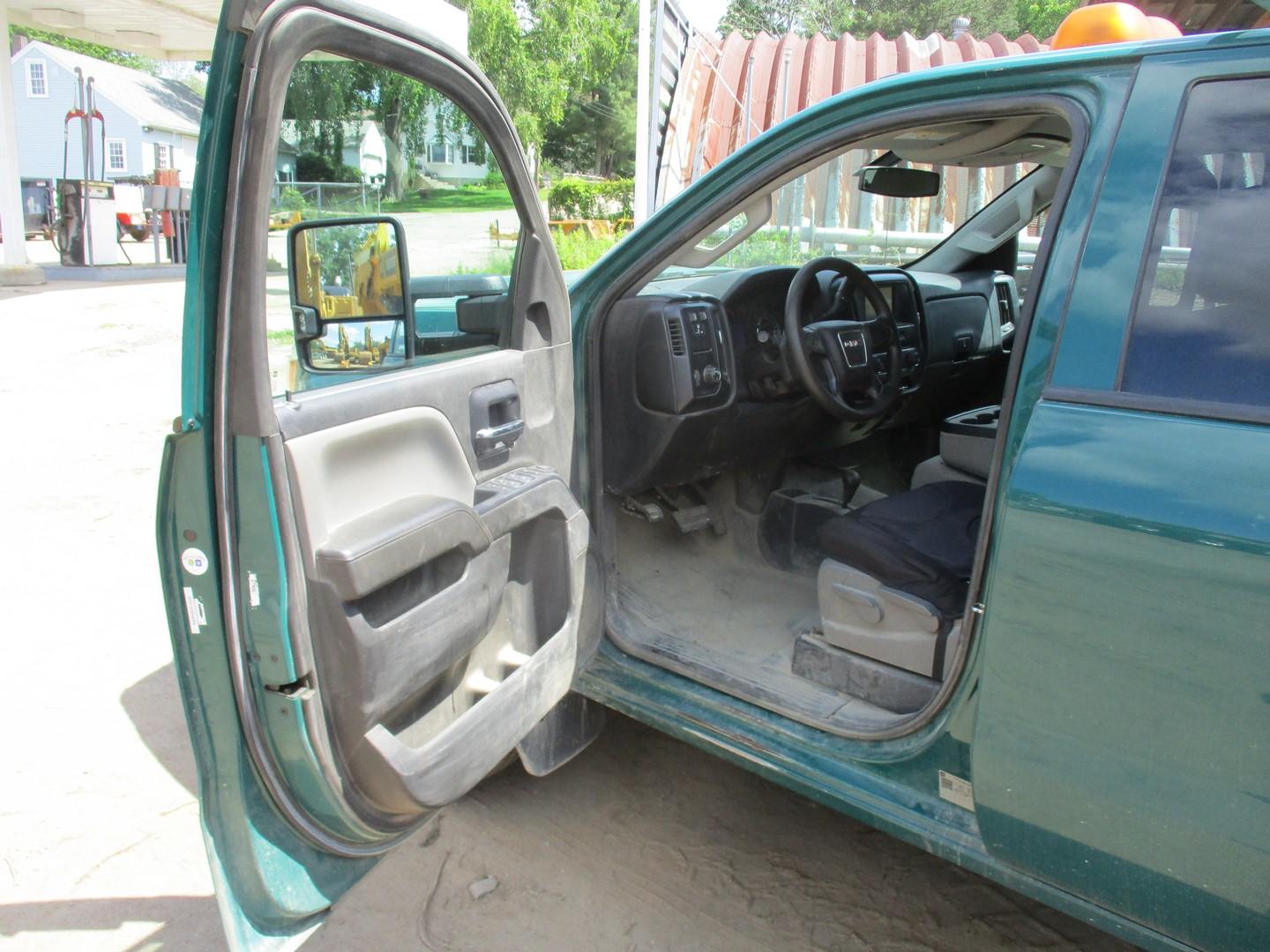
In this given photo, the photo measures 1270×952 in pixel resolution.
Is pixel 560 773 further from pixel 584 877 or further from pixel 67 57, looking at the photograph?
pixel 67 57

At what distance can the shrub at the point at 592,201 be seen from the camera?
19694mm

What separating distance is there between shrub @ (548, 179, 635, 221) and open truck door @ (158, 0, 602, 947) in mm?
17077

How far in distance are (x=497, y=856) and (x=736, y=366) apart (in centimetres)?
157

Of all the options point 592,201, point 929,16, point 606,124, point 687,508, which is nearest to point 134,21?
point 592,201

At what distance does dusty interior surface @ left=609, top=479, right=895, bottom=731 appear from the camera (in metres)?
2.38

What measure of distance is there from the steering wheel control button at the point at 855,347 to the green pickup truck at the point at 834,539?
0.79m

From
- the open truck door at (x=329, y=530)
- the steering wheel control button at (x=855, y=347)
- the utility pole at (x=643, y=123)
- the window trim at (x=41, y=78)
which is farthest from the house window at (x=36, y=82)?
the open truck door at (x=329, y=530)

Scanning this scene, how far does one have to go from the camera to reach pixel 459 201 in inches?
86.0

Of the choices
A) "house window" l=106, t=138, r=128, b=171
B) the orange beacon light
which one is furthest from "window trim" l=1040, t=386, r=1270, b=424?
"house window" l=106, t=138, r=128, b=171

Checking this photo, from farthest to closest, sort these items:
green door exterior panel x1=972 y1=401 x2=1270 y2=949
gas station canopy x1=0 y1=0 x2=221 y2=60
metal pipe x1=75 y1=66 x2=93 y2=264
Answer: metal pipe x1=75 y1=66 x2=93 y2=264
gas station canopy x1=0 y1=0 x2=221 y2=60
green door exterior panel x1=972 y1=401 x2=1270 y2=949

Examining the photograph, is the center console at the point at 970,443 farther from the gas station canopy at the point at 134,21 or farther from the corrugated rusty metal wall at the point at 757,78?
the gas station canopy at the point at 134,21

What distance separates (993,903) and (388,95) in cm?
231

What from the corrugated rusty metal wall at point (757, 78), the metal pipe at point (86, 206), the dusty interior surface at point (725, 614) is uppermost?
the corrugated rusty metal wall at point (757, 78)

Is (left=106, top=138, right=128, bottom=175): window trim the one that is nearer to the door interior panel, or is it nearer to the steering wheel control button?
the steering wheel control button
